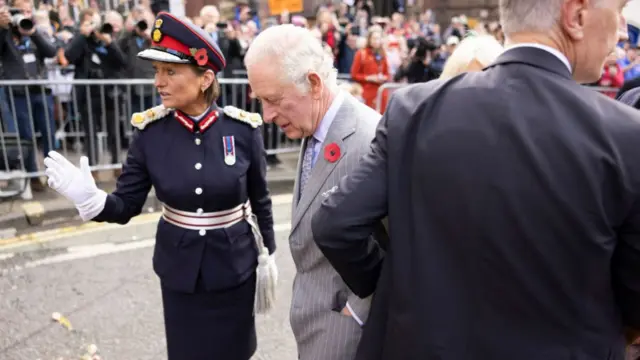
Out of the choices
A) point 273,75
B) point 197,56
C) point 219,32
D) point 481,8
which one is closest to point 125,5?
point 219,32

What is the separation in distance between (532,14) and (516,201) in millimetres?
388

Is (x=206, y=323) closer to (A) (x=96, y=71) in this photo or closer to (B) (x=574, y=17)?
(B) (x=574, y=17)

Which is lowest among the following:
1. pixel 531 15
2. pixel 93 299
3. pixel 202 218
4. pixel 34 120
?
pixel 93 299

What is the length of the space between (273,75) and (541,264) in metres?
1.00

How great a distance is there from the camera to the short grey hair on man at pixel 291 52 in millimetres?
1810

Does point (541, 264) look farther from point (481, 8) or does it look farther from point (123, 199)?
point (481, 8)

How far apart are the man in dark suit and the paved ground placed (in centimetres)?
232

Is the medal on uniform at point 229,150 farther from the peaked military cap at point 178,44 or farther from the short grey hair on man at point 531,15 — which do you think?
the short grey hair on man at point 531,15

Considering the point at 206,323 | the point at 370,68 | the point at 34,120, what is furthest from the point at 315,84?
the point at 370,68

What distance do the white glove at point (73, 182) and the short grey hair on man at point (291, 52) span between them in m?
0.95

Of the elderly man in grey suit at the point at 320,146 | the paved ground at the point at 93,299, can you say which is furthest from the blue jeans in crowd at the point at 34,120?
the elderly man in grey suit at the point at 320,146

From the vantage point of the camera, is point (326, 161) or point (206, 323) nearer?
point (326, 161)

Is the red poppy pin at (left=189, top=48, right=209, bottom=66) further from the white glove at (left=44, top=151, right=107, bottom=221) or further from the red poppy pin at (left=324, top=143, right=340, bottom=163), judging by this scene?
the red poppy pin at (left=324, top=143, right=340, bottom=163)

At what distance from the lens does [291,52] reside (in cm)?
181
